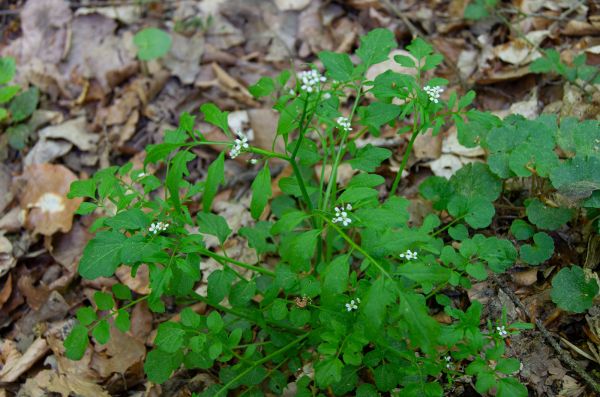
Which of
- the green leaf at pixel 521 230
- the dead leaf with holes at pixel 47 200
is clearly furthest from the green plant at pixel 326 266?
the dead leaf with holes at pixel 47 200

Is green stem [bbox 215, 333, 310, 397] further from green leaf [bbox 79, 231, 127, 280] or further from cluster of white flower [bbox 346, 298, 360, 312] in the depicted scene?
green leaf [bbox 79, 231, 127, 280]

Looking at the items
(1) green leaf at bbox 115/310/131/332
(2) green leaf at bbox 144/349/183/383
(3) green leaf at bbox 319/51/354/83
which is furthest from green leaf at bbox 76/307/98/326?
(3) green leaf at bbox 319/51/354/83

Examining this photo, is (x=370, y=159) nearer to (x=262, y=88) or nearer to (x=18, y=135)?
(x=262, y=88)

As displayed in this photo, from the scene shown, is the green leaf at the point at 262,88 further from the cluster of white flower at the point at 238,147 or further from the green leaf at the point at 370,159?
the green leaf at the point at 370,159

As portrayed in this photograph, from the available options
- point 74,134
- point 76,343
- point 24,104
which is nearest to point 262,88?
point 76,343

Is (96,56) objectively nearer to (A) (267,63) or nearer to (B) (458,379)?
(A) (267,63)

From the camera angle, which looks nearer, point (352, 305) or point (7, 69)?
point (352, 305)
